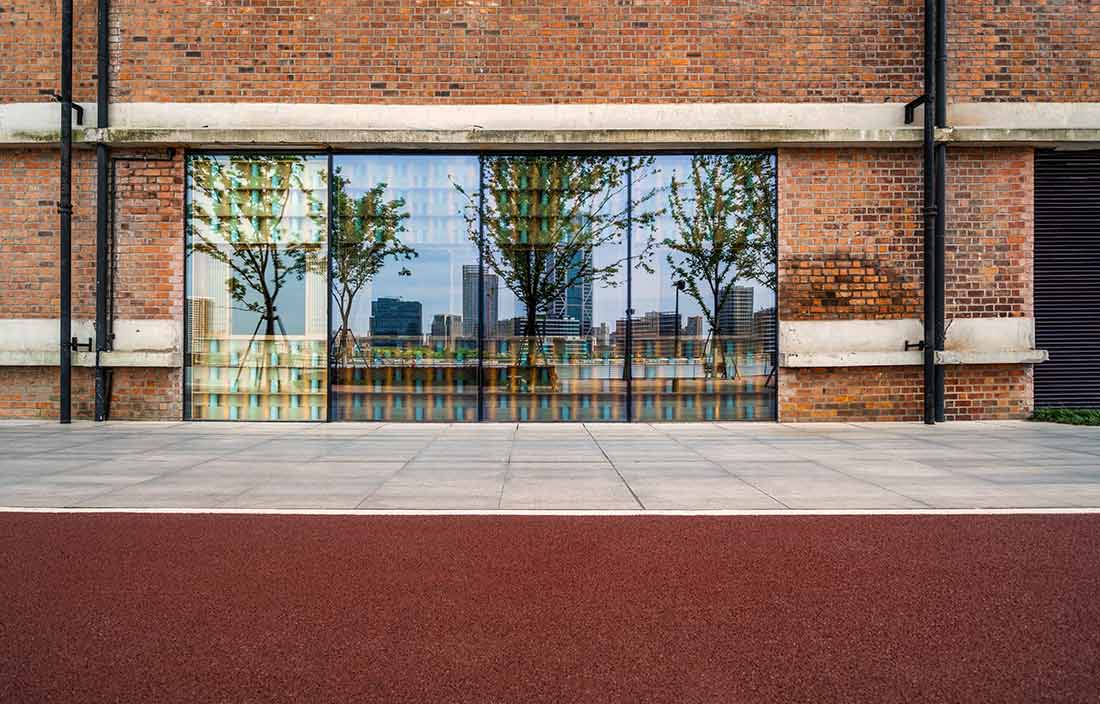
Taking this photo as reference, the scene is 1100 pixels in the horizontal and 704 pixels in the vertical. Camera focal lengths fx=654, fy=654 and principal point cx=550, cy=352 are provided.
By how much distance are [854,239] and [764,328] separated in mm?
1894

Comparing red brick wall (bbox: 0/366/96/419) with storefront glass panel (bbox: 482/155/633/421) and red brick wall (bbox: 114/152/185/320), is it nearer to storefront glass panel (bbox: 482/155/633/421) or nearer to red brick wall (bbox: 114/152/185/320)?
red brick wall (bbox: 114/152/185/320)

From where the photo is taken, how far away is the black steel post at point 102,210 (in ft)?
32.1

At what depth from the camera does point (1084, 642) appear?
2.81 meters

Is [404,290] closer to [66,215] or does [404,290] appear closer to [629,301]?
[629,301]

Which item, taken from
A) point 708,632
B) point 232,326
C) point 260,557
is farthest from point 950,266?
point 232,326

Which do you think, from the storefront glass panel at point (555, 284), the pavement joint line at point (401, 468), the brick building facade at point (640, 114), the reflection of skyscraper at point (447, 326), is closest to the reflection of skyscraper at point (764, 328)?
the brick building facade at point (640, 114)

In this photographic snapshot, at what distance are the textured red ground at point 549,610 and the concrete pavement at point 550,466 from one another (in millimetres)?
682

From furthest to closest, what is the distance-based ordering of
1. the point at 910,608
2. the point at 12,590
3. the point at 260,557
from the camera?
1. the point at 260,557
2. the point at 12,590
3. the point at 910,608

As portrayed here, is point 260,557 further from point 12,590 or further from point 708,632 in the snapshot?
point 708,632

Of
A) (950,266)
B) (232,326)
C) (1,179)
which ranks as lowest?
(232,326)

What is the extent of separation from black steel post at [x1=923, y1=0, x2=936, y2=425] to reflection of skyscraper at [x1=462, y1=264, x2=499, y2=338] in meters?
6.63

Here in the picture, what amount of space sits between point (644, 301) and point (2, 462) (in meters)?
8.43

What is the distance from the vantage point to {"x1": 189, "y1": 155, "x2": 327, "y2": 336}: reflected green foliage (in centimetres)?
1045

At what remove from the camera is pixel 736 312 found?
10.6 m
